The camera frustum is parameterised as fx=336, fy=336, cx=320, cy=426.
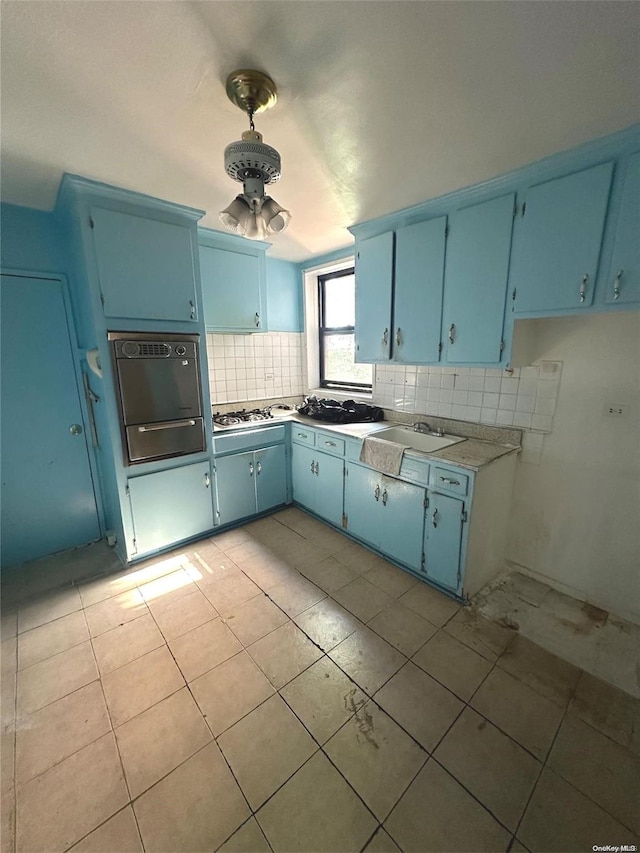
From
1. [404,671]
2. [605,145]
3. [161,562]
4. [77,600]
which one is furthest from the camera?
[161,562]

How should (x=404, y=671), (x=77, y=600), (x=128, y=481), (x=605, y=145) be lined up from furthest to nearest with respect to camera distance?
(x=128, y=481) → (x=77, y=600) → (x=404, y=671) → (x=605, y=145)

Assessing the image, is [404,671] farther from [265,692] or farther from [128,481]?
[128,481]

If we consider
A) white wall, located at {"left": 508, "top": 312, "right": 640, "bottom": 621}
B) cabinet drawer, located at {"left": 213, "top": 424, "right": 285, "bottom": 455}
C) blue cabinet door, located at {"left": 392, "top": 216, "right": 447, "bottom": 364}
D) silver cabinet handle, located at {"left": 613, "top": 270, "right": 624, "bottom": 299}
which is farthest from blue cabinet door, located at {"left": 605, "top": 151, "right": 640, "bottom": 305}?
cabinet drawer, located at {"left": 213, "top": 424, "right": 285, "bottom": 455}

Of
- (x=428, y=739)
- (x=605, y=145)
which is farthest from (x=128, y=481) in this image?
(x=605, y=145)

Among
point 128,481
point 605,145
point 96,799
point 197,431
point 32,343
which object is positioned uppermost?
point 605,145

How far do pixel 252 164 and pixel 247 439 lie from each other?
1.92 m

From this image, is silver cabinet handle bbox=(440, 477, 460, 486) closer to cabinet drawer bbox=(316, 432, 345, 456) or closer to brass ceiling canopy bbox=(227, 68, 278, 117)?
cabinet drawer bbox=(316, 432, 345, 456)

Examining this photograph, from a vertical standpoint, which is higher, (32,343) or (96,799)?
(32,343)

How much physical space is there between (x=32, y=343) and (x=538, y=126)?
3.08 metres

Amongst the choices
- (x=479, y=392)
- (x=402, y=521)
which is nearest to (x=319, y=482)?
(x=402, y=521)

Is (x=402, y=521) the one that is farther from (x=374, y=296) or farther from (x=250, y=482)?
(x=374, y=296)

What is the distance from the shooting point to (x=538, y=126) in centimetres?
139

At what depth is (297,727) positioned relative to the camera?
138cm

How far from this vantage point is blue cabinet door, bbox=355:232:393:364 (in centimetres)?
244
